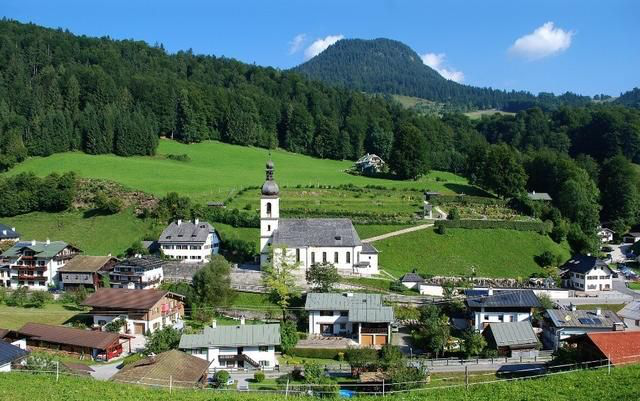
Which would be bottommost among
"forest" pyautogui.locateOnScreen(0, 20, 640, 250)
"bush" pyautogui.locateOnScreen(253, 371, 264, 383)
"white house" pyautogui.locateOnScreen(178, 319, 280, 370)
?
"bush" pyautogui.locateOnScreen(253, 371, 264, 383)

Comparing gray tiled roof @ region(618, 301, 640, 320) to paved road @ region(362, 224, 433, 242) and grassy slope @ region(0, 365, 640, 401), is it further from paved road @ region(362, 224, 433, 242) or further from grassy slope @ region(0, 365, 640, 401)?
grassy slope @ region(0, 365, 640, 401)

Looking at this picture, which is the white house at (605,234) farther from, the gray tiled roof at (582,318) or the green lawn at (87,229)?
the green lawn at (87,229)

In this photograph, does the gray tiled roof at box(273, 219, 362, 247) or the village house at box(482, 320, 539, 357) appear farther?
the gray tiled roof at box(273, 219, 362, 247)

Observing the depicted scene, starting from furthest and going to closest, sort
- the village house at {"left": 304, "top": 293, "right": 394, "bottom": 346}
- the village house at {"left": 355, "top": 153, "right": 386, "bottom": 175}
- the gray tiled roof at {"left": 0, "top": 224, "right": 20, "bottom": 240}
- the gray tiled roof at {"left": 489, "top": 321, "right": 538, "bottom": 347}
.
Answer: the village house at {"left": 355, "top": 153, "right": 386, "bottom": 175} < the gray tiled roof at {"left": 0, "top": 224, "right": 20, "bottom": 240} < the village house at {"left": 304, "top": 293, "right": 394, "bottom": 346} < the gray tiled roof at {"left": 489, "top": 321, "right": 538, "bottom": 347}

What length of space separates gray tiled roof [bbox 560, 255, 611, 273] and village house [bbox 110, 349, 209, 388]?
3685 centimetres

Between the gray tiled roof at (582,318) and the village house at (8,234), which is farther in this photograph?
the village house at (8,234)

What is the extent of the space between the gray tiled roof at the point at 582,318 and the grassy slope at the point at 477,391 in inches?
722

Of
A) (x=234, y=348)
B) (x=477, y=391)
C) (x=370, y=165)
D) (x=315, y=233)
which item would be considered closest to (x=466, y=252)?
(x=315, y=233)

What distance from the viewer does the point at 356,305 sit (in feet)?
150

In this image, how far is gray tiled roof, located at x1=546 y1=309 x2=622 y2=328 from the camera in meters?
41.8

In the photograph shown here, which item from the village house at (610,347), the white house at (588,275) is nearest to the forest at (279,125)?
the white house at (588,275)

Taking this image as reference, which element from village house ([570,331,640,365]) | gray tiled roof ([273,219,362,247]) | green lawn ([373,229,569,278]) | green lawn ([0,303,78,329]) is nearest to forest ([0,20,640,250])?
green lawn ([373,229,569,278])

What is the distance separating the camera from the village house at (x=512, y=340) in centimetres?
4006

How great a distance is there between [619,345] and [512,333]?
1111 centimetres
